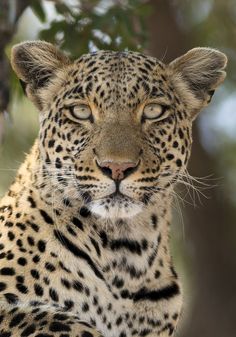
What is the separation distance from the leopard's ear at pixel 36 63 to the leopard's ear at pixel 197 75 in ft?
2.83

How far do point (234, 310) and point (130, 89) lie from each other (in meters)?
11.9

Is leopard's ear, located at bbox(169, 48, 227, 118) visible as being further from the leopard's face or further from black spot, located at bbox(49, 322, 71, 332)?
black spot, located at bbox(49, 322, 71, 332)

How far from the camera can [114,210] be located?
7.87 meters

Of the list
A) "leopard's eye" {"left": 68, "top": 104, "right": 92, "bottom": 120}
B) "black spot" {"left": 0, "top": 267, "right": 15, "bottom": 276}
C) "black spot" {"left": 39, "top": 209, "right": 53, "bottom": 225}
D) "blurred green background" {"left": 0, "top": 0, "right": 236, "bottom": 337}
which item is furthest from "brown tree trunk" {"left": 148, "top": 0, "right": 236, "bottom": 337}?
"black spot" {"left": 0, "top": 267, "right": 15, "bottom": 276}

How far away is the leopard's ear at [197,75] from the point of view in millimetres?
8742

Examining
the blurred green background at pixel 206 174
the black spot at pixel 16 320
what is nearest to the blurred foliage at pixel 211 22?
the blurred green background at pixel 206 174

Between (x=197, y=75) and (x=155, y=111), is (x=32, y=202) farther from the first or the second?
(x=197, y=75)

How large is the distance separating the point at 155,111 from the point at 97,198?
0.90m

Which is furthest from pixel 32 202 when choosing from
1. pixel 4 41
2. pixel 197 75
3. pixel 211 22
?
pixel 211 22

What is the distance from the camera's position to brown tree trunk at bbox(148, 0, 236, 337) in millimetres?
19406

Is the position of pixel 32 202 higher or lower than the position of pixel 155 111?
lower

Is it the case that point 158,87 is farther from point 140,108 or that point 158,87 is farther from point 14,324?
point 14,324

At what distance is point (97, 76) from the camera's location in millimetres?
8336

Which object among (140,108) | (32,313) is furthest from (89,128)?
(32,313)
